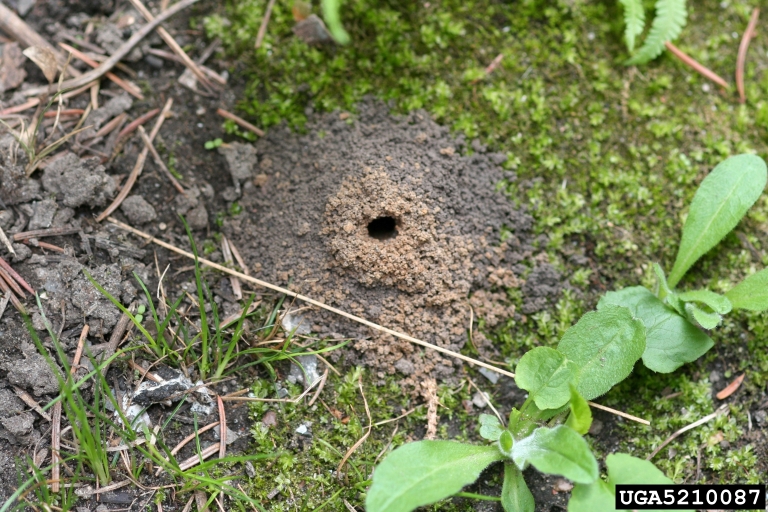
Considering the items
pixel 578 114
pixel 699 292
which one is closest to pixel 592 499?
pixel 699 292

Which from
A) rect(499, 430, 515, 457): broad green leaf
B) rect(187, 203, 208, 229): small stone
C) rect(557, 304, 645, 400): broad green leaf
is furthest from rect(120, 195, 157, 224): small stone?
rect(557, 304, 645, 400): broad green leaf

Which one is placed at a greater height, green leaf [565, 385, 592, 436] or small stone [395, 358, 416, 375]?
green leaf [565, 385, 592, 436]

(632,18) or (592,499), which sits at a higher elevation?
(632,18)

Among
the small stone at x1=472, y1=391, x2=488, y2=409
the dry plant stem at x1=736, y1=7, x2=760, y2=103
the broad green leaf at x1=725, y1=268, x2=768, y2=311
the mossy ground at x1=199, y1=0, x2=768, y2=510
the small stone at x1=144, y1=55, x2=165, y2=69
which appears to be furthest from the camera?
the dry plant stem at x1=736, y1=7, x2=760, y2=103

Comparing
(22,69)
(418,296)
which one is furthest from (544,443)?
(22,69)

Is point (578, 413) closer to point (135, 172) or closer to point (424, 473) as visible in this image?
point (424, 473)

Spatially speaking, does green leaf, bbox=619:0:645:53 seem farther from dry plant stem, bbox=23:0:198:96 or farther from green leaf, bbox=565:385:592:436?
dry plant stem, bbox=23:0:198:96
